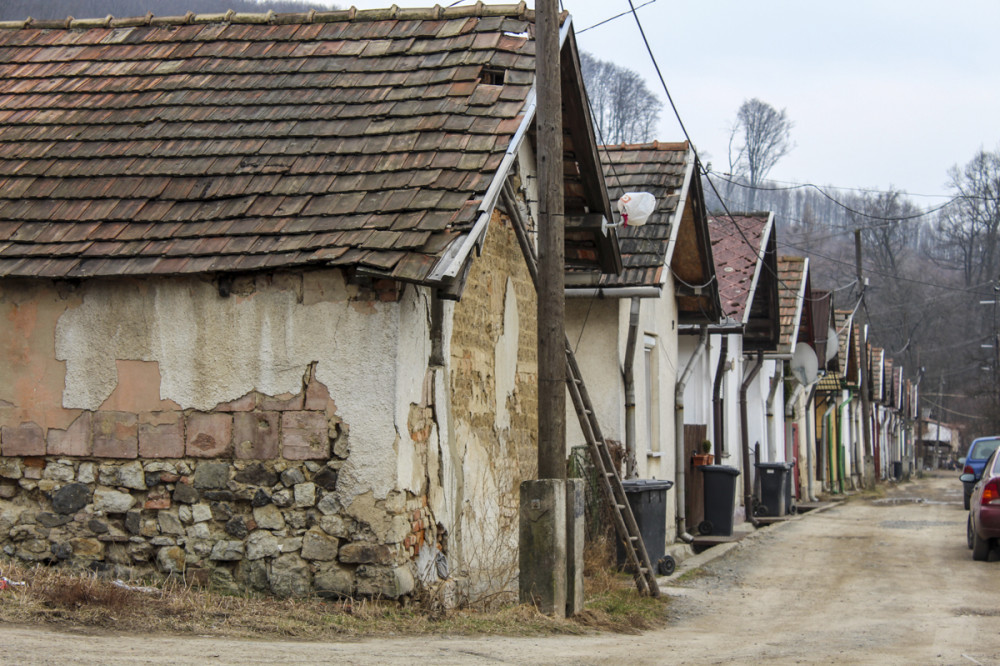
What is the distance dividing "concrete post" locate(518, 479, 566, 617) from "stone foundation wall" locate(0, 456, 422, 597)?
32.8 inches

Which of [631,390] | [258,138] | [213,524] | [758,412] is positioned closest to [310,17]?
[258,138]

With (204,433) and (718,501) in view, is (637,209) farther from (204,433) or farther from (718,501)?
(718,501)

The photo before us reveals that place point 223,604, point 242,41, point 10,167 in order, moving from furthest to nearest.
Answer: point 242,41 < point 10,167 < point 223,604

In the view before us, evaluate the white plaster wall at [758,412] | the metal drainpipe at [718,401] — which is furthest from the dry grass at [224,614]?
the white plaster wall at [758,412]

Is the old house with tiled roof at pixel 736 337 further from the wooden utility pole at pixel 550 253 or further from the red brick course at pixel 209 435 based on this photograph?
the red brick course at pixel 209 435

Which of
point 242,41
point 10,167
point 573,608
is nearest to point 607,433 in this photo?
point 573,608

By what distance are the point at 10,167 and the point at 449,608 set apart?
5.36 metres

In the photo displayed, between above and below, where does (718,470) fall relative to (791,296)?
below

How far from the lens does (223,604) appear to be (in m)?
8.23

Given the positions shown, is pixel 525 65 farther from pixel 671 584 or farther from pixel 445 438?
pixel 671 584

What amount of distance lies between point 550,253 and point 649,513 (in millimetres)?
4777

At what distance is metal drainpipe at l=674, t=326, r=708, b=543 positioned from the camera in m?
17.0

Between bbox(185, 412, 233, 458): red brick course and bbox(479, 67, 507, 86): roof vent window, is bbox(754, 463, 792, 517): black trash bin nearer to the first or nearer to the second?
bbox(479, 67, 507, 86): roof vent window

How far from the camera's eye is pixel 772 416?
28.0m
